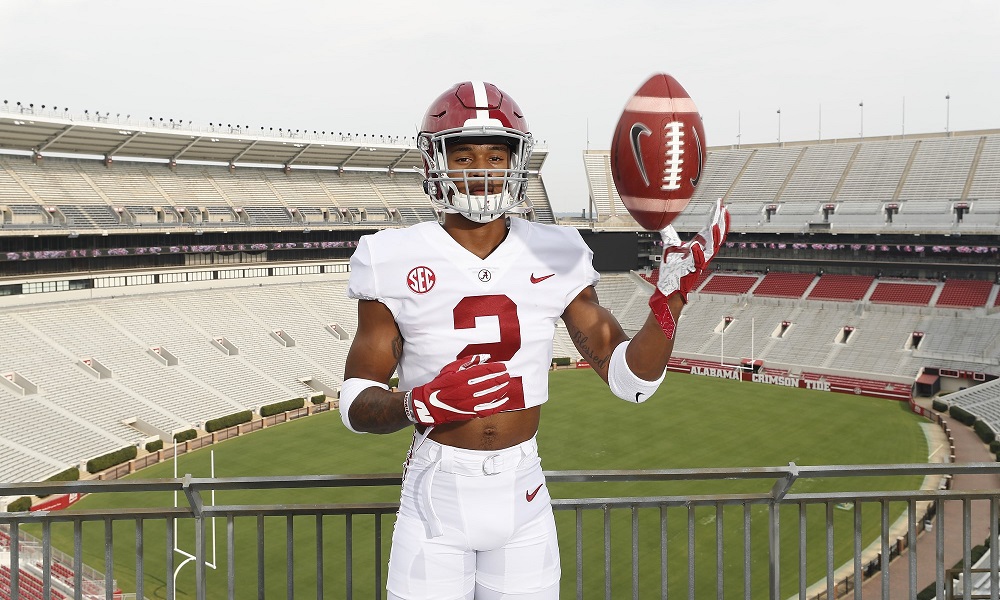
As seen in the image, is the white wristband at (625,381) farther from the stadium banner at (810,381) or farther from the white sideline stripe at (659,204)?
the stadium banner at (810,381)

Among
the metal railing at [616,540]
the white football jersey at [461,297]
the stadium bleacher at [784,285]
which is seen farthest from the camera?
the stadium bleacher at [784,285]

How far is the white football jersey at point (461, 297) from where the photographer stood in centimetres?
307

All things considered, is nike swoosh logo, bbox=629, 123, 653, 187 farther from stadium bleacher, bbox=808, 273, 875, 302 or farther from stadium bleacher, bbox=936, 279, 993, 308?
stadium bleacher, bbox=808, 273, 875, 302

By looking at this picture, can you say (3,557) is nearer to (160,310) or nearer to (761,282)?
(160,310)

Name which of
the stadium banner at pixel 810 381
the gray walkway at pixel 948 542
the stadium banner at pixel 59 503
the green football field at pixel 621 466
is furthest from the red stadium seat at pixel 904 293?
the stadium banner at pixel 59 503

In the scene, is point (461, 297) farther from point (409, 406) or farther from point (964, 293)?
point (964, 293)

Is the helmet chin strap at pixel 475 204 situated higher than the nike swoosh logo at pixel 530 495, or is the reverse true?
the helmet chin strap at pixel 475 204

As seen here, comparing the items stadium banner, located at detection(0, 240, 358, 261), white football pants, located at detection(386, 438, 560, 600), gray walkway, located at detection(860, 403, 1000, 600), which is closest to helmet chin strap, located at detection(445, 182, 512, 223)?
white football pants, located at detection(386, 438, 560, 600)

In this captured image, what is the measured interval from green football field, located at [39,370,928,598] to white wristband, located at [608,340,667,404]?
911cm

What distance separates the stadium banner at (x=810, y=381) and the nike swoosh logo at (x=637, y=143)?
31472 mm

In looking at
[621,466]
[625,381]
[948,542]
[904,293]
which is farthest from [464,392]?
[904,293]

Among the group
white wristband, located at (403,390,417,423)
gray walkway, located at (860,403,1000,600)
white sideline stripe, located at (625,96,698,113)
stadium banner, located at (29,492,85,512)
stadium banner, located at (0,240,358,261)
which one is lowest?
gray walkway, located at (860,403,1000,600)

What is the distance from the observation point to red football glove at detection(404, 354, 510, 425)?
8.36 ft

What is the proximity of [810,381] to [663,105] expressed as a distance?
32.1 metres
